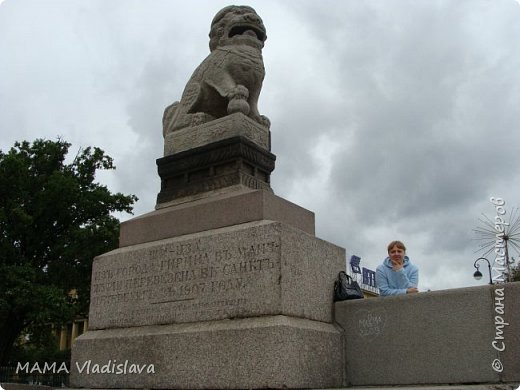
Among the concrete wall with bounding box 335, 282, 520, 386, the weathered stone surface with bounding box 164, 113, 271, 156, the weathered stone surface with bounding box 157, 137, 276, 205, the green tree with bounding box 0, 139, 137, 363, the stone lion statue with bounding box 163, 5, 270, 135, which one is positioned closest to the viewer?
the concrete wall with bounding box 335, 282, 520, 386

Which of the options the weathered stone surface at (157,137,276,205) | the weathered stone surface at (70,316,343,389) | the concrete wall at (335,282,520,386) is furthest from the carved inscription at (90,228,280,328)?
the concrete wall at (335,282,520,386)

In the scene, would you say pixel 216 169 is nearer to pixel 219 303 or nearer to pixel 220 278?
pixel 220 278

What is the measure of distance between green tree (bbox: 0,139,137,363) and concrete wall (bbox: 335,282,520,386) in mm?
14878

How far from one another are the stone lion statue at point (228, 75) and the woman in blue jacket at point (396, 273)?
2.41 m

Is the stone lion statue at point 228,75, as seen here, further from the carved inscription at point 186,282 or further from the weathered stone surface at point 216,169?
the carved inscription at point 186,282

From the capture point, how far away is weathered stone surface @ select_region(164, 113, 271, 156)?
6.93 m

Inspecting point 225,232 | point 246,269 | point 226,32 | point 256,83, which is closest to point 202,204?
point 225,232

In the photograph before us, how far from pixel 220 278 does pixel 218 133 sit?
2.09 metres

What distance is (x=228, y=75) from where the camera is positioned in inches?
288

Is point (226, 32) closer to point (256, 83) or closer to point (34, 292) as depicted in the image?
point (256, 83)

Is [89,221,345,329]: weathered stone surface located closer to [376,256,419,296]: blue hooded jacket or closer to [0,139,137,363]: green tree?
[376,256,419,296]: blue hooded jacket

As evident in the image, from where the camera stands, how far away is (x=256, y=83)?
7500 mm

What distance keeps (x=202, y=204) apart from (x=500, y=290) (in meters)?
3.06

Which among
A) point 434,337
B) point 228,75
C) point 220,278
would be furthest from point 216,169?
point 434,337
